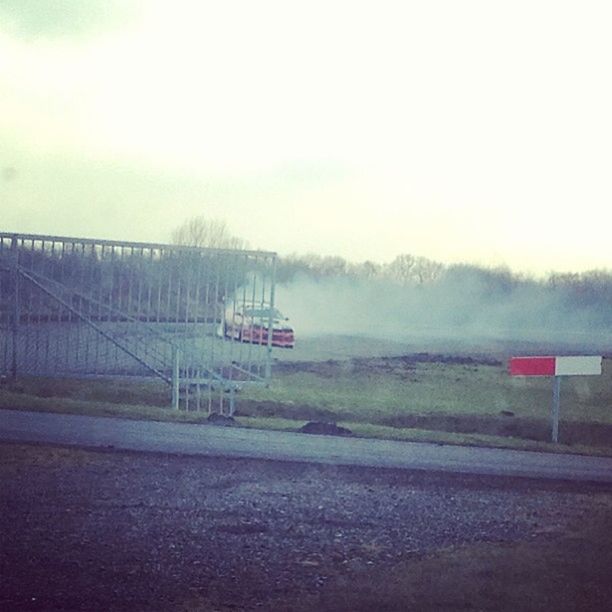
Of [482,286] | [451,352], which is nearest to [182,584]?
[451,352]

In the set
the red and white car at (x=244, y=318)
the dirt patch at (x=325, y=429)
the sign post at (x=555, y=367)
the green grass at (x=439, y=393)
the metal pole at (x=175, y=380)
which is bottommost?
the green grass at (x=439, y=393)

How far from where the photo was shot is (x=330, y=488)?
33.0 ft

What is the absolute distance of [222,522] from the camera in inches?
324

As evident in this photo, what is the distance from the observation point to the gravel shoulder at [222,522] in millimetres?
6266

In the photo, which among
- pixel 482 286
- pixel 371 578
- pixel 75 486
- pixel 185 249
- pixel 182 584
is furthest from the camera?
pixel 482 286

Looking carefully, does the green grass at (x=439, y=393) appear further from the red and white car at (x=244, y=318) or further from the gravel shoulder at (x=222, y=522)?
the gravel shoulder at (x=222, y=522)

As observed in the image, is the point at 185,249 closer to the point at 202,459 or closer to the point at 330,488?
the point at 202,459

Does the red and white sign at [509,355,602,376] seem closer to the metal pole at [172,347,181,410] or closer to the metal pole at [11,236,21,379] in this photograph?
the metal pole at [172,347,181,410]

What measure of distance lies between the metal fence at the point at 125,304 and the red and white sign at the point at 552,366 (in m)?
5.52

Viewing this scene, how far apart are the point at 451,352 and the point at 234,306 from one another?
54.9 feet

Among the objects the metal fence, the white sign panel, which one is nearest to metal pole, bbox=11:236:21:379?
the metal fence

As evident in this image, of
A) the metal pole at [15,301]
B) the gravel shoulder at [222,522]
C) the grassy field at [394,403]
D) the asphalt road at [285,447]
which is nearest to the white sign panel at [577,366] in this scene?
the grassy field at [394,403]

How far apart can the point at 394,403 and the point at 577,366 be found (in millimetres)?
5827

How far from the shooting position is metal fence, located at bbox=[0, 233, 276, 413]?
18.2m
